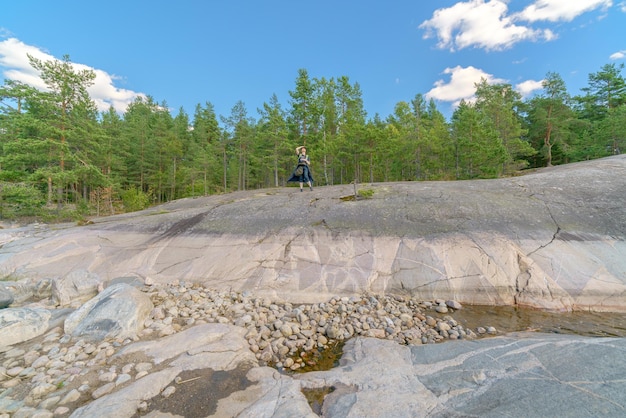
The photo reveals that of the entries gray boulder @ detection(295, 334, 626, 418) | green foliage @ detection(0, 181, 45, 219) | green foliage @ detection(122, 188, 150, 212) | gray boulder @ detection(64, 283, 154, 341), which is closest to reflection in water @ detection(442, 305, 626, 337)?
gray boulder @ detection(295, 334, 626, 418)

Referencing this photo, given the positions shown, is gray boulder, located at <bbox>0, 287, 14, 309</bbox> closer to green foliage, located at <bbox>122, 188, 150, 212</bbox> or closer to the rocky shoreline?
the rocky shoreline

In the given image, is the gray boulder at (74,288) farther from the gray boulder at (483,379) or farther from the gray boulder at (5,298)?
the gray boulder at (483,379)

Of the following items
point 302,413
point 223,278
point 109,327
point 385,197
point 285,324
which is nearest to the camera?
point 302,413

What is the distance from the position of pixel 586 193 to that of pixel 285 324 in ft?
32.0

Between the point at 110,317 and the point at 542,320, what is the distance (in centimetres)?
837

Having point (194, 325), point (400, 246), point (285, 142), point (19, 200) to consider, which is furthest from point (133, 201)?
point (400, 246)

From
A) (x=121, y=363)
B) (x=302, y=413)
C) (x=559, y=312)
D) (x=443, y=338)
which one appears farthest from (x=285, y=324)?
(x=559, y=312)

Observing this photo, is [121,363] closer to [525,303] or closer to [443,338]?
[443,338]

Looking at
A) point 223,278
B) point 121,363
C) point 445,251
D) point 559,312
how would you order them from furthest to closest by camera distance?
1. point 223,278
2. point 445,251
3. point 559,312
4. point 121,363

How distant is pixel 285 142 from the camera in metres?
24.7

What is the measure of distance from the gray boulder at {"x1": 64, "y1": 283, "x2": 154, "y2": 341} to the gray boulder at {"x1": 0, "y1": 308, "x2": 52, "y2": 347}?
0.56m

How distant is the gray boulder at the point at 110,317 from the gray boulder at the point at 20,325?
557 mm

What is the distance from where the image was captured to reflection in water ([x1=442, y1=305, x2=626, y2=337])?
449 cm

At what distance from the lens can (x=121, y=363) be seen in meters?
3.69
